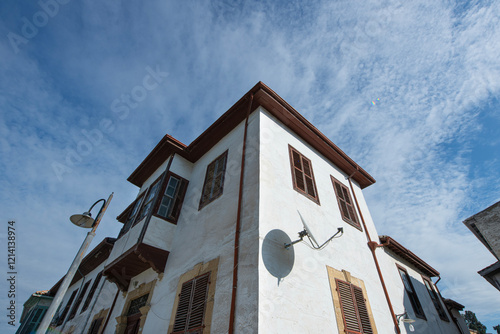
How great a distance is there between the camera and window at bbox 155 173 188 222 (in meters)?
8.06

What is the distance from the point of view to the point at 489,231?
8773 mm

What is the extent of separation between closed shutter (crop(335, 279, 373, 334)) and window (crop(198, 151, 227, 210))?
3.81 metres

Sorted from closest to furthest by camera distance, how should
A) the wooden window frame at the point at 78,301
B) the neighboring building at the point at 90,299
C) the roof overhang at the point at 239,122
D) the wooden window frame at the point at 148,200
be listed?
the roof overhang at the point at 239,122, the wooden window frame at the point at 148,200, the neighboring building at the point at 90,299, the wooden window frame at the point at 78,301

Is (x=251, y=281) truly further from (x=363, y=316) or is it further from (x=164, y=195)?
(x=164, y=195)

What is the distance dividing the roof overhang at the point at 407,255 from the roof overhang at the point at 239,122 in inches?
102

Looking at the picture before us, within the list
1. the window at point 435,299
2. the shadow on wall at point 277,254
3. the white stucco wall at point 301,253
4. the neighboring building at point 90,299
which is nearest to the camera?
the white stucco wall at point 301,253

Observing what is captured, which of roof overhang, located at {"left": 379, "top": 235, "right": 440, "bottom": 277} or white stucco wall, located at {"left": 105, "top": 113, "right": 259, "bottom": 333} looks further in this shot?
roof overhang, located at {"left": 379, "top": 235, "right": 440, "bottom": 277}

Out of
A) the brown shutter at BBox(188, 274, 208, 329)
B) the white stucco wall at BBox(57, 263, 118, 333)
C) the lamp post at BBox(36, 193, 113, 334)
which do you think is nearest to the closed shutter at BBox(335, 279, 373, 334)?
the brown shutter at BBox(188, 274, 208, 329)

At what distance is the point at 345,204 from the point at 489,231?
5093mm

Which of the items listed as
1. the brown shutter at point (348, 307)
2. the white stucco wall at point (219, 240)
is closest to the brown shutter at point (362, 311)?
the brown shutter at point (348, 307)

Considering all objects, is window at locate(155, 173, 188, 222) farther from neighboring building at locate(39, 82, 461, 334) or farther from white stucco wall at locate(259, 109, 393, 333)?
white stucco wall at locate(259, 109, 393, 333)

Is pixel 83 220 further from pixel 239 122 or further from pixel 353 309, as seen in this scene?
pixel 353 309

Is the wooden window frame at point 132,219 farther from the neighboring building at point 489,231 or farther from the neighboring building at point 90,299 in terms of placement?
the neighboring building at point 489,231

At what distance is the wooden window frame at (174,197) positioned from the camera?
7.96 meters
